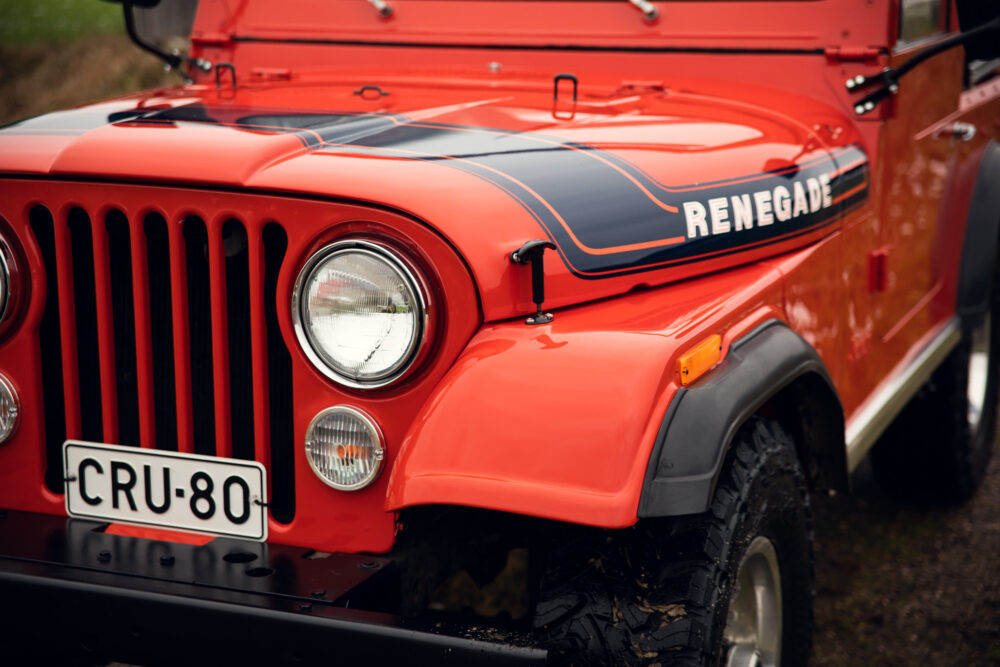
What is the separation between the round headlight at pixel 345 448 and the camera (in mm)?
1646

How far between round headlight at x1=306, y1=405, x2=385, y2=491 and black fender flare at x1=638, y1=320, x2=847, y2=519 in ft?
1.44

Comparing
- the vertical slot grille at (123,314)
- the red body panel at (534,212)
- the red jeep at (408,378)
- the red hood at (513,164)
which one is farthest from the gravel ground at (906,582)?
the vertical slot grille at (123,314)

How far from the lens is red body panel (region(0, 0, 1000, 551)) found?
4.98 ft

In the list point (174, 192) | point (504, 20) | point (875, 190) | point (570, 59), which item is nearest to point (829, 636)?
point (875, 190)

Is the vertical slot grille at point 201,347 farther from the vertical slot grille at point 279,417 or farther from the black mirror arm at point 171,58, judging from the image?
the black mirror arm at point 171,58

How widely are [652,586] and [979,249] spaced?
221 centimetres

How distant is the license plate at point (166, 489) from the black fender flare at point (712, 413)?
650 mm

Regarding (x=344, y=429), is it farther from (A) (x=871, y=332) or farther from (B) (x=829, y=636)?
(B) (x=829, y=636)

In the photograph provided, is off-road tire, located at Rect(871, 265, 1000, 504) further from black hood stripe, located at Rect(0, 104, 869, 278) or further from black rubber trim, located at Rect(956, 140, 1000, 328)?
black hood stripe, located at Rect(0, 104, 869, 278)

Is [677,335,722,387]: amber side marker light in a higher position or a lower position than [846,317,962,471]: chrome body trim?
higher

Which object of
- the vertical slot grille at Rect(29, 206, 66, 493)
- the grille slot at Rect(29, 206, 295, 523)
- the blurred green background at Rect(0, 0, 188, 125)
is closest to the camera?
the grille slot at Rect(29, 206, 295, 523)

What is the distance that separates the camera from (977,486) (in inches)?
153

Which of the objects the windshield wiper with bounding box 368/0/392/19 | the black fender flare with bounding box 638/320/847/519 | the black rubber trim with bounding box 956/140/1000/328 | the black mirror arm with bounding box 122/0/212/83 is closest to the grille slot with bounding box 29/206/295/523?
the black fender flare with bounding box 638/320/847/519

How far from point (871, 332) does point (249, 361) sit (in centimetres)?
163
